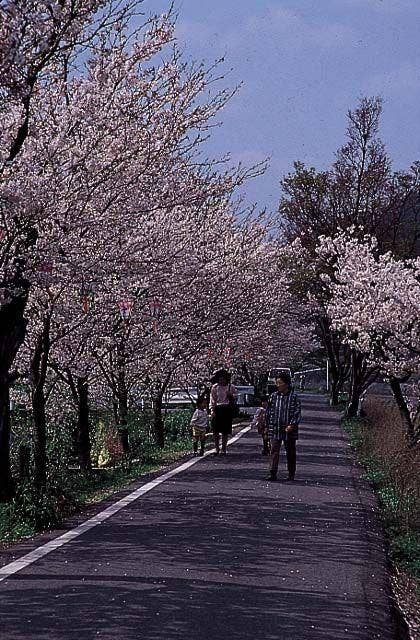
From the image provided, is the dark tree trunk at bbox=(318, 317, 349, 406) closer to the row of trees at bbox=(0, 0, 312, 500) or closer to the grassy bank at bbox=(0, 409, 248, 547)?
the grassy bank at bbox=(0, 409, 248, 547)

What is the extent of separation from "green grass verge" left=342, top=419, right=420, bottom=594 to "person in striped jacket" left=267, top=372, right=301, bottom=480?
4.84 ft

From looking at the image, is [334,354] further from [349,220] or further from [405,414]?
[405,414]

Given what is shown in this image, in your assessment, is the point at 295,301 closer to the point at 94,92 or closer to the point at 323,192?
the point at 323,192

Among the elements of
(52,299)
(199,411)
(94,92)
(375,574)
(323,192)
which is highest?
(323,192)

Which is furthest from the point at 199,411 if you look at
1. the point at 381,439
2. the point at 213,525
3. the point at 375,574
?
the point at 375,574

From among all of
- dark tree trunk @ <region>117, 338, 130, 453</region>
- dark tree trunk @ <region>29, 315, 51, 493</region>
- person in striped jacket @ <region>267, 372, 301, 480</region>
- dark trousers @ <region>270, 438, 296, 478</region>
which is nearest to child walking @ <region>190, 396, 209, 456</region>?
dark tree trunk @ <region>117, 338, 130, 453</region>

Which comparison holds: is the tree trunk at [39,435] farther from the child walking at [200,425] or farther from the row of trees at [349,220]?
the row of trees at [349,220]

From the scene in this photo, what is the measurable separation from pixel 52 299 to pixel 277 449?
159 inches

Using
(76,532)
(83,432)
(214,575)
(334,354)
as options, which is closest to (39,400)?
(83,432)

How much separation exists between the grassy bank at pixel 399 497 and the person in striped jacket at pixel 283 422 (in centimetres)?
149

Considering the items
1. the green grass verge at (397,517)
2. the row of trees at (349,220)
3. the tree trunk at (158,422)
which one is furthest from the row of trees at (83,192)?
the row of trees at (349,220)

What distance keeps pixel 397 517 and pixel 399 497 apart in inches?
55.7

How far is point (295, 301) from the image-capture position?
51.9 metres

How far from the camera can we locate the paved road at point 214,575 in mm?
7387
